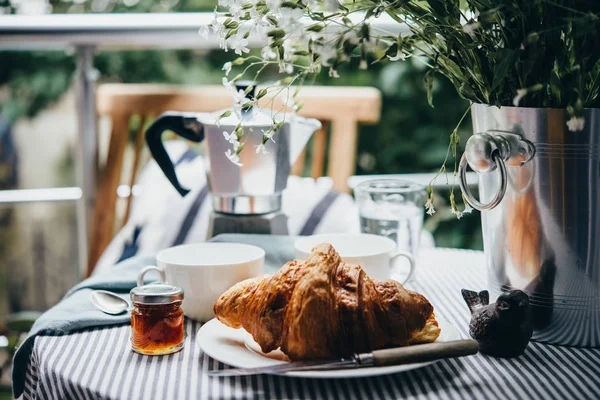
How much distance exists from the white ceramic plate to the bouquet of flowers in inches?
7.7

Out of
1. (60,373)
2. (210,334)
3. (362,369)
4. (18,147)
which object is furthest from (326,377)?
(18,147)

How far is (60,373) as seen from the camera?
69 centimetres

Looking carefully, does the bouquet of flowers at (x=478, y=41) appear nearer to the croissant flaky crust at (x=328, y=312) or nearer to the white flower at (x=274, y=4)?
the white flower at (x=274, y=4)

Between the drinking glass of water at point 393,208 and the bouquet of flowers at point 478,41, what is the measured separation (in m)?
0.31

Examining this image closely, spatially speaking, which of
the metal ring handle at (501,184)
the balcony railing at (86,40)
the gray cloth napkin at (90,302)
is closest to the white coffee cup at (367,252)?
the gray cloth napkin at (90,302)

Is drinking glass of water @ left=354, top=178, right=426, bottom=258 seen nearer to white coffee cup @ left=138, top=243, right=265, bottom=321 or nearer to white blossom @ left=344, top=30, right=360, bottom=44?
white coffee cup @ left=138, top=243, right=265, bottom=321

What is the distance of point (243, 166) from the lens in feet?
3.39

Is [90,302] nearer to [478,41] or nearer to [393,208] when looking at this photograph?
[393,208]

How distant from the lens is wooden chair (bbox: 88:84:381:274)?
1771mm

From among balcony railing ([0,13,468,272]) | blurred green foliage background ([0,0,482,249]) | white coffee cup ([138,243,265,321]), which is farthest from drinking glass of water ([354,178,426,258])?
blurred green foliage background ([0,0,482,249])

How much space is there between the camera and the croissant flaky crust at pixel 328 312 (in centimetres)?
65

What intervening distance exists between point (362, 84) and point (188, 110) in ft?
4.69

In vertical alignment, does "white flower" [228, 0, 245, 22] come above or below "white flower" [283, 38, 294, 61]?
above

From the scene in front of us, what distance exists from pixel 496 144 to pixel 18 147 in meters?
1.88
